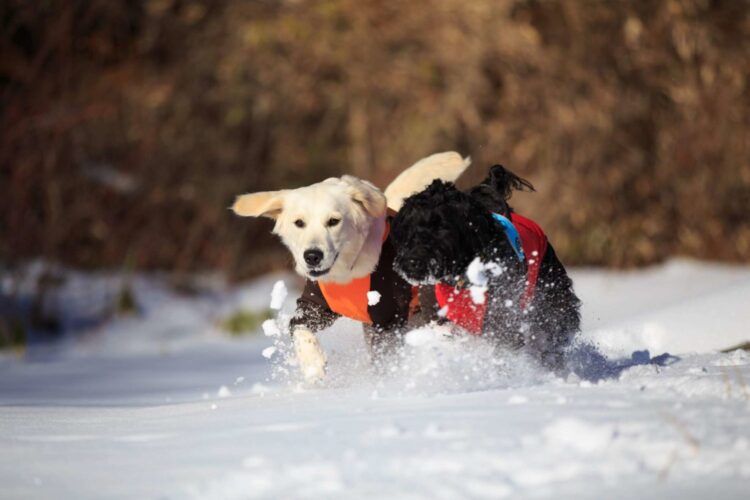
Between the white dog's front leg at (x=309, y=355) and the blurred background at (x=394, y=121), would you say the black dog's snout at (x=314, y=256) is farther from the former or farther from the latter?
the blurred background at (x=394, y=121)

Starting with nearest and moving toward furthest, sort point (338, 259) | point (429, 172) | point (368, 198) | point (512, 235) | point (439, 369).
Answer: point (439, 369) < point (512, 235) < point (338, 259) < point (368, 198) < point (429, 172)

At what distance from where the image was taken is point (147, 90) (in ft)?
32.9

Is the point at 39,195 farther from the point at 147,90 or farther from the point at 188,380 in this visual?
the point at 188,380

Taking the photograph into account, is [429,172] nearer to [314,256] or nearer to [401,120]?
[314,256]

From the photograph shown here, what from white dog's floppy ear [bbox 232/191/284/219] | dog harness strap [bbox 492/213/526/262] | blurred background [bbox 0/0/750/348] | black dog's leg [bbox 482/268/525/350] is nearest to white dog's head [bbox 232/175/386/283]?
white dog's floppy ear [bbox 232/191/284/219]

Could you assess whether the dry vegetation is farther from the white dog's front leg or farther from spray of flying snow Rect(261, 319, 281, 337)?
the white dog's front leg

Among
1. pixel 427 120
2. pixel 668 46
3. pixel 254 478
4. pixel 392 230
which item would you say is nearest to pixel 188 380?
pixel 392 230

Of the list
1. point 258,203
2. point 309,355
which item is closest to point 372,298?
point 309,355

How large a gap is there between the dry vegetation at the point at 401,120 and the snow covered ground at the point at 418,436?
14.6 feet

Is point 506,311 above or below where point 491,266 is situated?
below

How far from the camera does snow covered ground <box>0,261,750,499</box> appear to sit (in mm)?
2488

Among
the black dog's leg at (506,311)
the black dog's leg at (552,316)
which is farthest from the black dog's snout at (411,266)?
the black dog's leg at (552,316)

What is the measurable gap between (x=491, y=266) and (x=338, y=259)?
30.1 inches

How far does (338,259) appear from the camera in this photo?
454cm
